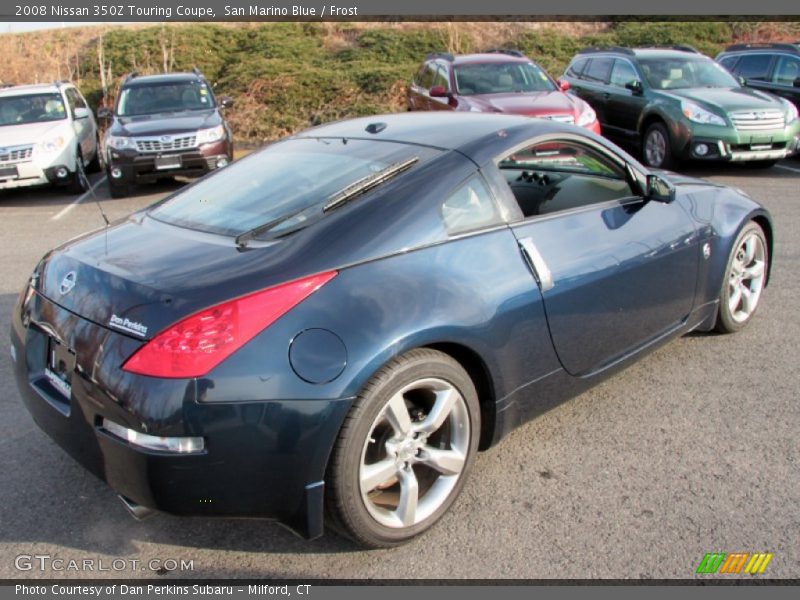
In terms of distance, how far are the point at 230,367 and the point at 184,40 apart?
25.8m

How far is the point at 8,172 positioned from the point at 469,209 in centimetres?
935

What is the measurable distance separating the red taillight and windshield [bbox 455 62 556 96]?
897 cm

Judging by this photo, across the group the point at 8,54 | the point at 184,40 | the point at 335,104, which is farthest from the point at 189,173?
the point at 8,54

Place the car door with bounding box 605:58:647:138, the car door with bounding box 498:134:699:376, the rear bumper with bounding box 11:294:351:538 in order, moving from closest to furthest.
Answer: the rear bumper with bounding box 11:294:351:538 < the car door with bounding box 498:134:699:376 < the car door with bounding box 605:58:647:138

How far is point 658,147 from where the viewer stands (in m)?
11.1

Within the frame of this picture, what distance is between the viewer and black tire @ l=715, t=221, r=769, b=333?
177 inches

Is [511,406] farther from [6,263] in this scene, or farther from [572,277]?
[6,263]

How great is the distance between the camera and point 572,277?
3.34m

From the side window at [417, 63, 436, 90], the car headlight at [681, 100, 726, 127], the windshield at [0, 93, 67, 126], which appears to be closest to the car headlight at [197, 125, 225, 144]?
the windshield at [0, 93, 67, 126]

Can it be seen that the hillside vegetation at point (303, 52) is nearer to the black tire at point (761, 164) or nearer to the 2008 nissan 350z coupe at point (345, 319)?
the black tire at point (761, 164)

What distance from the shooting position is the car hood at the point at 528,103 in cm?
981

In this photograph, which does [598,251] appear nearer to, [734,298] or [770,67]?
[734,298]

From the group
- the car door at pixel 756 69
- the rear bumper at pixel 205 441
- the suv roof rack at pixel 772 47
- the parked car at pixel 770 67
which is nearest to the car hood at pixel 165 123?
the rear bumper at pixel 205 441

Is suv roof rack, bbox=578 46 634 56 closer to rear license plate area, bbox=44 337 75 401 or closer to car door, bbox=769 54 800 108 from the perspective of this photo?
car door, bbox=769 54 800 108
